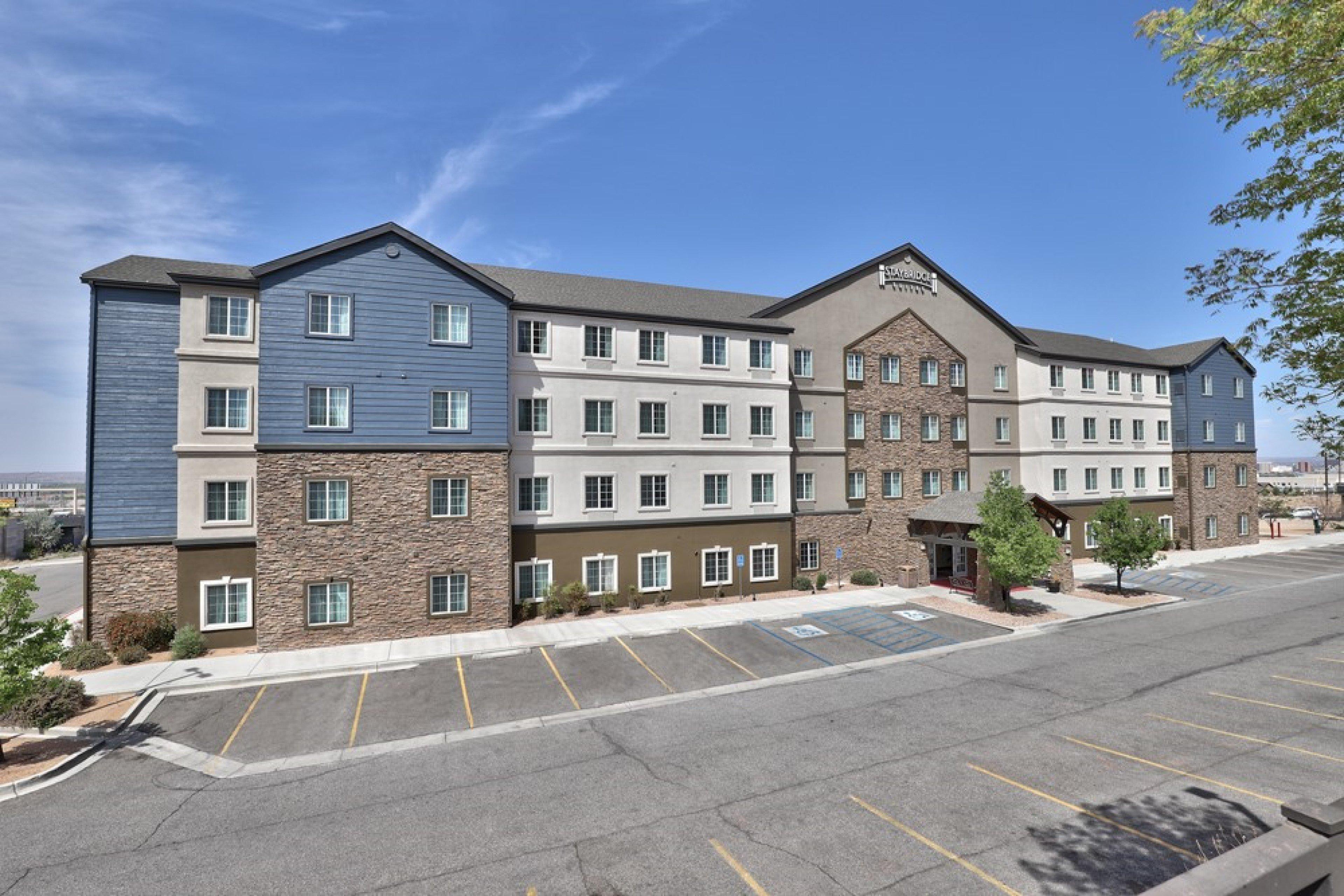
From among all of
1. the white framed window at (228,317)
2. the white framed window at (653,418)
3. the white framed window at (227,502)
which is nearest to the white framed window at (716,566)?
the white framed window at (653,418)

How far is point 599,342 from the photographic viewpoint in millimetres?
28344

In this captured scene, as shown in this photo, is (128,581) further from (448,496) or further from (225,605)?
(448,496)

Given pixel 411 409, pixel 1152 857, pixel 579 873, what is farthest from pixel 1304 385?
pixel 411 409

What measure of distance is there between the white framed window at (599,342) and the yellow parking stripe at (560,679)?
42.8 feet

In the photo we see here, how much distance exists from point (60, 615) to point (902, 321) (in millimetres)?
46011

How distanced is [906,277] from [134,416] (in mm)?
37251

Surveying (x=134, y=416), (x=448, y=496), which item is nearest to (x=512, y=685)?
(x=448, y=496)

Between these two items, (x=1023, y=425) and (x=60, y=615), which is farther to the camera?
(x=1023, y=425)

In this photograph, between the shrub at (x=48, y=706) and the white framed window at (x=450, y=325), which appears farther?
the white framed window at (x=450, y=325)

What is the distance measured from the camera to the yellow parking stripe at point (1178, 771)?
11477 mm

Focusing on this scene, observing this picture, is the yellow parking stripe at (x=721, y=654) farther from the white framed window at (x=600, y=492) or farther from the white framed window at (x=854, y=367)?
the white framed window at (x=854, y=367)

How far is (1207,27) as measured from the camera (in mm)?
6707

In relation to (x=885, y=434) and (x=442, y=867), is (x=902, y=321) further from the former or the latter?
(x=442, y=867)

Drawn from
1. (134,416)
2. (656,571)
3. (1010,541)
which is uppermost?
(134,416)
